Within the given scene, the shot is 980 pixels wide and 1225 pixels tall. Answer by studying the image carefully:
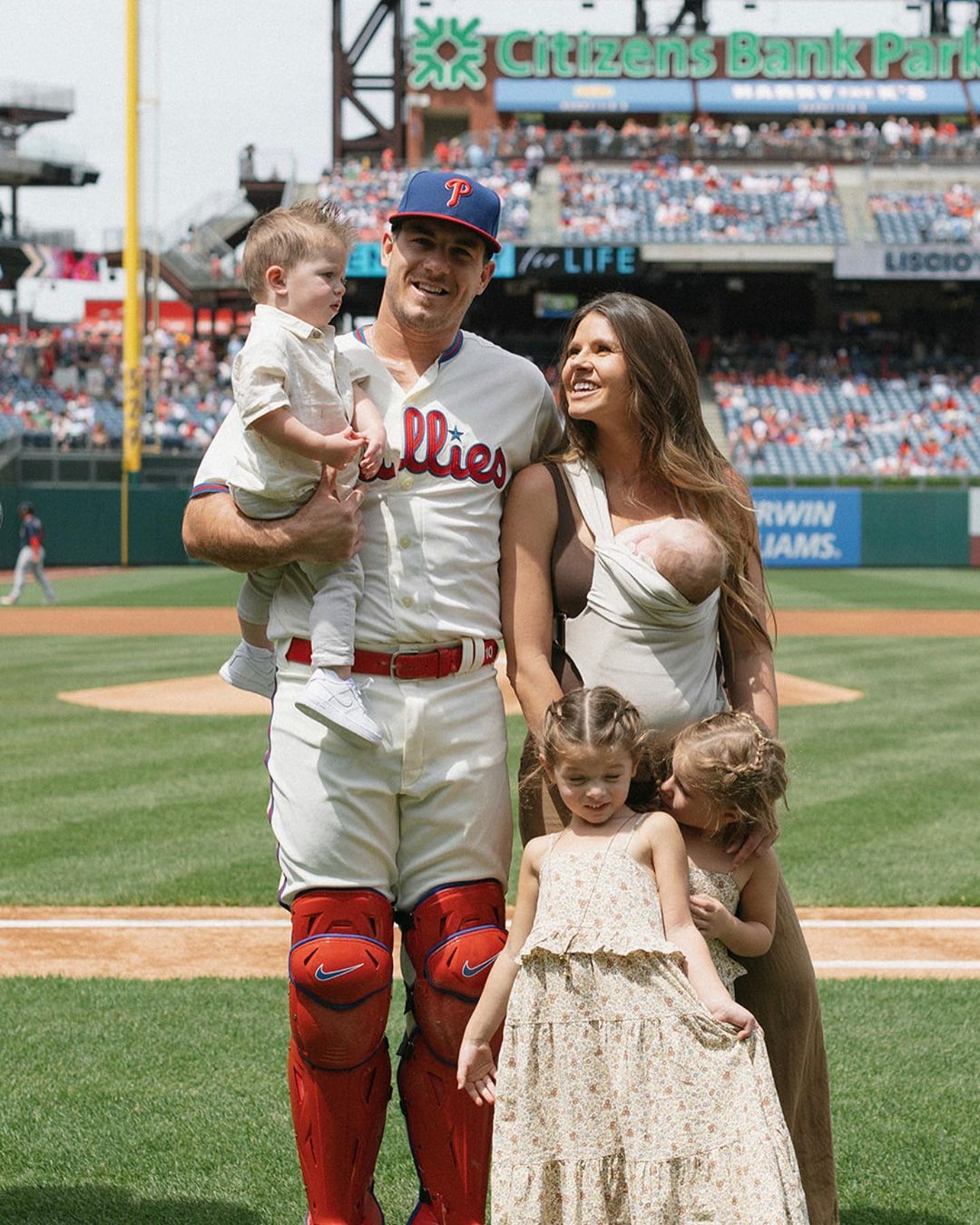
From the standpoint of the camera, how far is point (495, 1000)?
2762 millimetres

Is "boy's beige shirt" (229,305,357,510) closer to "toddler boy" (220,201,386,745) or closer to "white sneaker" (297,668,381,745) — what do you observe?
"toddler boy" (220,201,386,745)

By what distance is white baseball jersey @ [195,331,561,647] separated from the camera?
306 centimetres

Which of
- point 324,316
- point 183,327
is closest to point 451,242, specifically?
point 324,316

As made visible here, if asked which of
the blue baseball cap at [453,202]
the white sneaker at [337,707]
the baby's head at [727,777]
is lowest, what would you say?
the baby's head at [727,777]

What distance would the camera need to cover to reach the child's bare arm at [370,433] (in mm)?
2949

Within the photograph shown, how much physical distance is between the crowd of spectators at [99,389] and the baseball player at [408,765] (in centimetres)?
2828

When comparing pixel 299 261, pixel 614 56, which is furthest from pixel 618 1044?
pixel 614 56

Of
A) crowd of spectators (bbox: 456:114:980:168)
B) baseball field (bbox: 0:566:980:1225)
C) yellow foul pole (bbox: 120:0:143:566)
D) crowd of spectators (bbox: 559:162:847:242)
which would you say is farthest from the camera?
crowd of spectators (bbox: 456:114:980:168)

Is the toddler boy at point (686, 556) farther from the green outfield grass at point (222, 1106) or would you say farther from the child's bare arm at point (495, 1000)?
the green outfield grass at point (222, 1106)

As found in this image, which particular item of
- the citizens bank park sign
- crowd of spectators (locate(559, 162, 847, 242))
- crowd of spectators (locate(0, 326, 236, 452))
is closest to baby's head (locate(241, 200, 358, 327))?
crowd of spectators (locate(0, 326, 236, 452))

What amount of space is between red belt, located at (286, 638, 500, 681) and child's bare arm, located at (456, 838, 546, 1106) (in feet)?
1.36

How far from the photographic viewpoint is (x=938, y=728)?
11094 mm

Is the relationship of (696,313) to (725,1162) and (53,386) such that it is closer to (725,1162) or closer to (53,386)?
(53,386)

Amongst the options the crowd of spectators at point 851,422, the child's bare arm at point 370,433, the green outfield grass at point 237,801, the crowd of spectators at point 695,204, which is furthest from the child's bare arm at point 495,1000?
the crowd of spectators at point 695,204
